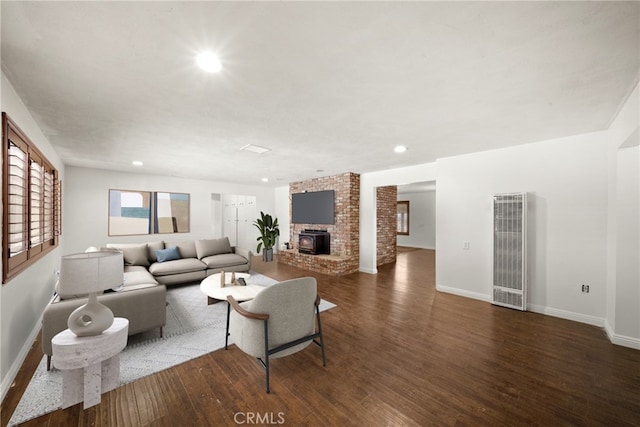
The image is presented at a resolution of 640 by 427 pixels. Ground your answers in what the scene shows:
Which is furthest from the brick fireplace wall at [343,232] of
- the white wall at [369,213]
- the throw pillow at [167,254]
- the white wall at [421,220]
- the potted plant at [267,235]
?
the white wall at [421,220]

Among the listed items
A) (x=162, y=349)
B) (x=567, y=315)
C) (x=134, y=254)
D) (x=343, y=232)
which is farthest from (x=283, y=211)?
(x=567, y=315)

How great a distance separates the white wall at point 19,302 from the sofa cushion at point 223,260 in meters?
2.32

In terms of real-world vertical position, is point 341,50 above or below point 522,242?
above

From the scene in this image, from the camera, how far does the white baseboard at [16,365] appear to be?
75.8 inches

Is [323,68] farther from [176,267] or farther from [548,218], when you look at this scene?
[176,267]

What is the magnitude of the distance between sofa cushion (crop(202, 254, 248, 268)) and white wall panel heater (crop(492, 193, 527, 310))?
479 centimetres

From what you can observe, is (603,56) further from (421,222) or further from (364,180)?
(421,222)

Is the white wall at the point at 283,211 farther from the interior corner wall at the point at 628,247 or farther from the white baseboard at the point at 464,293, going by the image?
the interior corner wall at the point at 628,247

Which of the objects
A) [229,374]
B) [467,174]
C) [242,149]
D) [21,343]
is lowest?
[229,374]

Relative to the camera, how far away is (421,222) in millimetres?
10562

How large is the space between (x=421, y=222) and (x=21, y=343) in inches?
433

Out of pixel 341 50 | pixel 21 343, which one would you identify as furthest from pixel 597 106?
pixel 21 343

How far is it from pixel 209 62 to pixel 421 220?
10328 millimetres

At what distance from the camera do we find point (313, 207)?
693 centimetres
